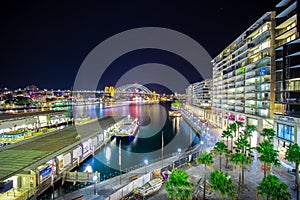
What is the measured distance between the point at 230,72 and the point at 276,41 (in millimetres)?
23468

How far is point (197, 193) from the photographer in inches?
757

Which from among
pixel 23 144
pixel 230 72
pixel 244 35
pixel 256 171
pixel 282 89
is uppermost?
pixel 244 35

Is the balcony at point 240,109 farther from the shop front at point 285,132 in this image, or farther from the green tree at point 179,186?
the green tree at point 179,186

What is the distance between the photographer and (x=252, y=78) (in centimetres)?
4278

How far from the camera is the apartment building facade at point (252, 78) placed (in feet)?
117

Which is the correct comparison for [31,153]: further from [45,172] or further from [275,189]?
[275,189]

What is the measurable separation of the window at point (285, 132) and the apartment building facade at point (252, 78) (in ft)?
10.5

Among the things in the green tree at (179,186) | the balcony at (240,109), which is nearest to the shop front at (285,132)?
the balcony at (240,109)

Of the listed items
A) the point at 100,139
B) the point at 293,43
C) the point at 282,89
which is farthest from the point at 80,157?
the point at 293,43

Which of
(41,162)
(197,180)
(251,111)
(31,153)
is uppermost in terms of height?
(251,111)

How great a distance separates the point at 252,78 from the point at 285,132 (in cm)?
1576

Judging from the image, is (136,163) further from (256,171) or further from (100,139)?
(256,171)

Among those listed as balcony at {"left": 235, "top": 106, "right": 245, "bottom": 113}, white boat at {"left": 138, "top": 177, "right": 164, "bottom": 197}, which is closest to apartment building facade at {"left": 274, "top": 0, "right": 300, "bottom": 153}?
balcony at {"left": 235, "top": 106, "right": 245, "bottom": 113}

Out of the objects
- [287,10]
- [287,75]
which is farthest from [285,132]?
[287,10]
